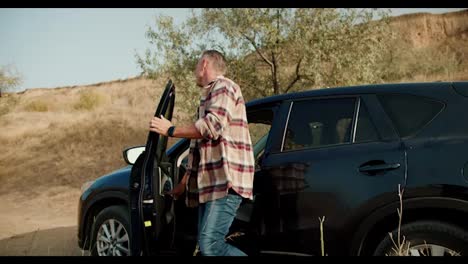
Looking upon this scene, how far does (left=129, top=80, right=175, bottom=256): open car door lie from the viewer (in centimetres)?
411

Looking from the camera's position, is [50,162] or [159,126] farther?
[50,162]

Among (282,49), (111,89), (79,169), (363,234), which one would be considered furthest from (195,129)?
(111,89)

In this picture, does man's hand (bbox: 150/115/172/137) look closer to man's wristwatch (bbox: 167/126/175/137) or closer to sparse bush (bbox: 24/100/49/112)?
man's wristwatch (bbox: 167/126/175/137)

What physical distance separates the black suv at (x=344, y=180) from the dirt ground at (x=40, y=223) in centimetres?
145

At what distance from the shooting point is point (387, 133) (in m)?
4.05

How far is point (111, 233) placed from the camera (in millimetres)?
5117

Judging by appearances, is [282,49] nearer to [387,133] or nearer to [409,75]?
[387,133]

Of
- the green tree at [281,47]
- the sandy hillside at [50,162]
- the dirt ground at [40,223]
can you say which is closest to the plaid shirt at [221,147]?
the dirt ground at [40,223]

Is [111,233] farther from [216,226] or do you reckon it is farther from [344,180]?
[344,180]

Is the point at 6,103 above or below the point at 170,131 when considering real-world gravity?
above

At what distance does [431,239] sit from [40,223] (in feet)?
31.8

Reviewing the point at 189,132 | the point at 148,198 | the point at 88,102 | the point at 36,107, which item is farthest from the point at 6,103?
the point at 189,132

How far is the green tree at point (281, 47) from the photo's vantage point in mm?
15250

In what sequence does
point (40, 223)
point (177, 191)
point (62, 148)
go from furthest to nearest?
point (62, 148) < point (40, 223) < point (177, 191)
